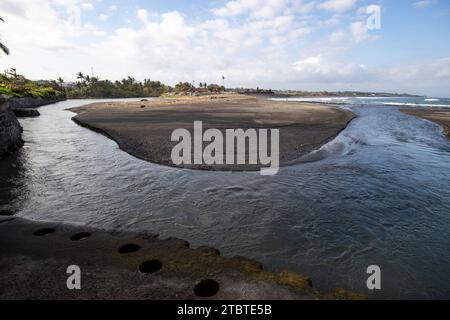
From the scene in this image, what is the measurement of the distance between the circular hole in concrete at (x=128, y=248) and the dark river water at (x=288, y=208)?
1.34m

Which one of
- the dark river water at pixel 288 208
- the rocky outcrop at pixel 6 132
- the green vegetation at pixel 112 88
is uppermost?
the green vegetation at pixel 112 88

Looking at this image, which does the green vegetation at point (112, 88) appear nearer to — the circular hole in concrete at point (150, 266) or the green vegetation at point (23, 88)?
the green vegetation at point (23, 88)

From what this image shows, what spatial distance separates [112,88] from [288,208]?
153046 mm

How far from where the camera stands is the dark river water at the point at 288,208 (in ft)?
18.5

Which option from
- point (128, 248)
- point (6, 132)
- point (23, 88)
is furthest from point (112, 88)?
point (128, 248)

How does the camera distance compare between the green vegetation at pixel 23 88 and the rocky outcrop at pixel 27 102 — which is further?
the green vegetation at pixel 23 88

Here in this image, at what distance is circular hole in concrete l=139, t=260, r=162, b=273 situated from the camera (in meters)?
4.52

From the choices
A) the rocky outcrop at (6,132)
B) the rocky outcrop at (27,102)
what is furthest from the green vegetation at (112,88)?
the rocky outcrop at (6,132)

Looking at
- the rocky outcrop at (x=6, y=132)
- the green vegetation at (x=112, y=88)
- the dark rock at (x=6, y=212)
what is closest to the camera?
the dark rock at (x=6, y=212)

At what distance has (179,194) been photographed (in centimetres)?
916

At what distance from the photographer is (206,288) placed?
13.4ft

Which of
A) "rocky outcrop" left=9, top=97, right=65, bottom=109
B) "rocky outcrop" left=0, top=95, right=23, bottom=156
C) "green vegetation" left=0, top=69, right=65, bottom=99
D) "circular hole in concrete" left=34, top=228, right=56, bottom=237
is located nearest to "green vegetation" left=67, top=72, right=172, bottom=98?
"green vegetation" left=0, top=69, right=65, bottom=99

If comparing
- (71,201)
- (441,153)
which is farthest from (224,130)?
(441,153)
